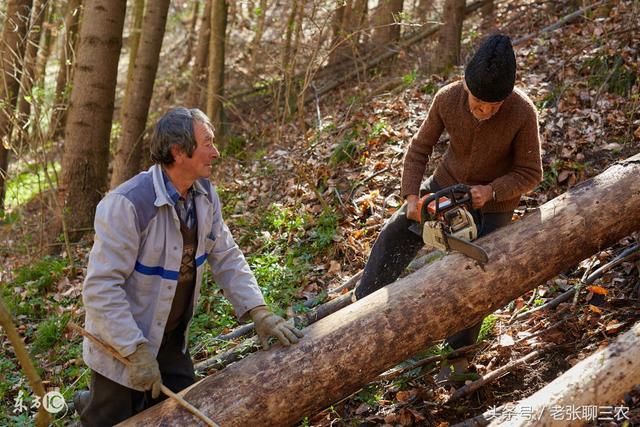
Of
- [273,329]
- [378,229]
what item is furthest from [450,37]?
[273,329]

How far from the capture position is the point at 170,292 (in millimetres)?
3453

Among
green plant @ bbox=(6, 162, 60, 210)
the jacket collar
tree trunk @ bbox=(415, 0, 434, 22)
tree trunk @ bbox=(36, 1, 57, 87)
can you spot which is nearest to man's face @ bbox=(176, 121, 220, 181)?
the jacket collar

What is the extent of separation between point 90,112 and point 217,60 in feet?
9.80

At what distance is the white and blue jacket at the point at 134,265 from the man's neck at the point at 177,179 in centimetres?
7

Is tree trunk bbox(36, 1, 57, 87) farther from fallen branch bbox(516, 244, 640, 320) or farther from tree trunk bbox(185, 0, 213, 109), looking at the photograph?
fallen branch bbox(516, 244, 640, 320)

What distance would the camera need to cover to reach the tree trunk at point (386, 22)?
11.1 m

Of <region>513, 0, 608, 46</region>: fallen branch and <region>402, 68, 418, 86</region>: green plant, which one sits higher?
<region>513, 0, 608, 46</region>: fallen branch

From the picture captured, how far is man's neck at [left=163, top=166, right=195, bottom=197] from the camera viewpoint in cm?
351

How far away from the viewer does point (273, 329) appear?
364 cm

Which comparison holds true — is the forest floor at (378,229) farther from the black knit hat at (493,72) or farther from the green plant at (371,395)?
the black knit hat at (493,72)

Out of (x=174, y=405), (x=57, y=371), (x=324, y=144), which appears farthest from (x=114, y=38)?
(x=174, y=405)

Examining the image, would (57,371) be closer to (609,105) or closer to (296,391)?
(296,391)

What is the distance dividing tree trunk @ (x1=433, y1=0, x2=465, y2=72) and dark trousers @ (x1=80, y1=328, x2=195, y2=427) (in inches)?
252

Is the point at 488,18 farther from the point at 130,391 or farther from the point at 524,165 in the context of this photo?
the point at 130,391
